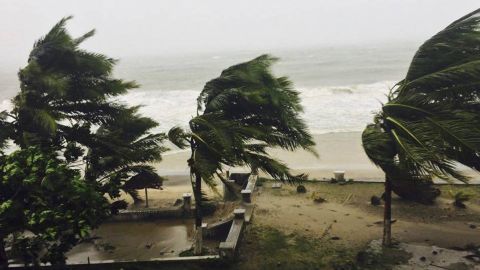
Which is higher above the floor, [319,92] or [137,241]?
[319,92]

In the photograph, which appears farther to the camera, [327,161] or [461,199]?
[327,161]

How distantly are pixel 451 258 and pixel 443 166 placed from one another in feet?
7.85

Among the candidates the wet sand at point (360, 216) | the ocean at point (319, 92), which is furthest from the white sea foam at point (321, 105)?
the wet sand at point (360, 216)

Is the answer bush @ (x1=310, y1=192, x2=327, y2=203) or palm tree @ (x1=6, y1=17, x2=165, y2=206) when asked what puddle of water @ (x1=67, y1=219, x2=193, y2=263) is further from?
bush @ (x1=310, y1=192, x2=327, y2=203)

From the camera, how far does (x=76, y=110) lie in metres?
9.77

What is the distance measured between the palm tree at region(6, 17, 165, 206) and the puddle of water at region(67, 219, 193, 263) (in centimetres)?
156

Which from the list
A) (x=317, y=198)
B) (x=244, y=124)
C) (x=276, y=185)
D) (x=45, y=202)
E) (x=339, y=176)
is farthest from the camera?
(x=339, y=176)

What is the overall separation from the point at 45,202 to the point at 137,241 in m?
4.90

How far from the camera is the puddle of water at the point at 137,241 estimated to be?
10.6 m

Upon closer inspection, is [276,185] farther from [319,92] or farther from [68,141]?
[319,92]

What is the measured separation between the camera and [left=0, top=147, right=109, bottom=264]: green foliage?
6.48 m

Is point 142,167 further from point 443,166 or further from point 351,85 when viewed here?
point 351,85

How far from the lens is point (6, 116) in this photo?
29.9 feet

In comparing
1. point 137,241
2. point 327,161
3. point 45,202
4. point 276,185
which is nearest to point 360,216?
point 276,185
